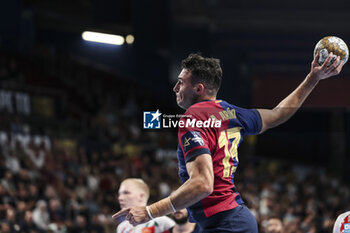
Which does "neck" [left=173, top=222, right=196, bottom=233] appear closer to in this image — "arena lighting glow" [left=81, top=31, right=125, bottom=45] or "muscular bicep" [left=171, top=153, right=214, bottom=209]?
"muscular bicep" [left=171, top=153, right=214, bottom=209]

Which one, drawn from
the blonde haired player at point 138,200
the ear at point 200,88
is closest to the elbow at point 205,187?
the ear at point 200,88

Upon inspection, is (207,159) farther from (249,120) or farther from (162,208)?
(249,120)

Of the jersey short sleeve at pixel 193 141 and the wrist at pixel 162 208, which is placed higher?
the jersey short sleeve at pixel 193 141

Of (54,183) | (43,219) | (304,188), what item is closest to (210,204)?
(43,219)

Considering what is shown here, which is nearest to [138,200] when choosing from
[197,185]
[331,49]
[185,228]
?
[185,228]

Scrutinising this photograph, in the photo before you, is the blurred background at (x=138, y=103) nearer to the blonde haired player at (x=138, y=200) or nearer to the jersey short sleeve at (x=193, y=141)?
the blonde haired player at (x=138, y=200)

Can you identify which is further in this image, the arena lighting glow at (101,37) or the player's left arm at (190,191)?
the arena lighting glow at (101,37)

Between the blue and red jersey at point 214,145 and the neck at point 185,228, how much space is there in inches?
101

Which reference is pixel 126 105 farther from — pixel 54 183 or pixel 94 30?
pixel 54 183

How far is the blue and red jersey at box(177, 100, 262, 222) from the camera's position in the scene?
3943mm

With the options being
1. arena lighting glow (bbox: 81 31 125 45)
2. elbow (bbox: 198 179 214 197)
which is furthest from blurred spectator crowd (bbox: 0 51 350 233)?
elbow (bbox: 198 179 214 197)

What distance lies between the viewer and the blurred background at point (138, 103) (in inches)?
568

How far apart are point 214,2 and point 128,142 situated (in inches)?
243

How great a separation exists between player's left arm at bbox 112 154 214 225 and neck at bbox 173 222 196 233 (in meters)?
2.90
